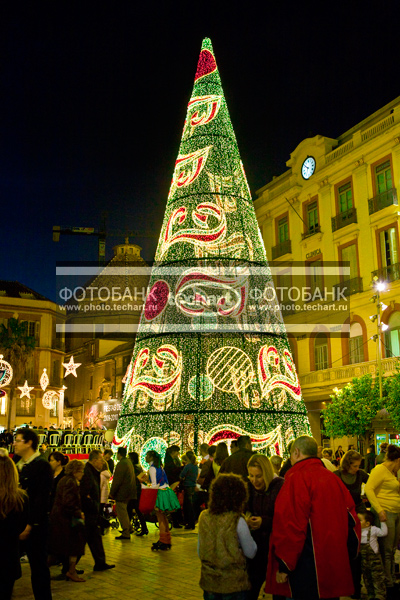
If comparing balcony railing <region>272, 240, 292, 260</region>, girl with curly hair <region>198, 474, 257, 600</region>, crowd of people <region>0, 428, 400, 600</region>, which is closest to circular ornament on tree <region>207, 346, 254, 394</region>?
crowd of people <region>0, 428, 400, 600</region>

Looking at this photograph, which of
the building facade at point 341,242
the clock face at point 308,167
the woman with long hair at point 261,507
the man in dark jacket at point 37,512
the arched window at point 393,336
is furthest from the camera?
the clock face at point 308,167

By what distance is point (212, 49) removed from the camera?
45.8ft

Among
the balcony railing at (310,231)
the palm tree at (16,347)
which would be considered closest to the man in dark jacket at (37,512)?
the balcony railing at (310,231)

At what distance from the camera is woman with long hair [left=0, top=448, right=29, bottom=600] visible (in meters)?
4.25

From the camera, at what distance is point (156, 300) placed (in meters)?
12.4

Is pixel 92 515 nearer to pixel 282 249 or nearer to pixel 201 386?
pixel 201 386

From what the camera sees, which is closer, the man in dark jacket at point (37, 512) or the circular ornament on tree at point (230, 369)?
the man in dark jacket at point (37, 512)

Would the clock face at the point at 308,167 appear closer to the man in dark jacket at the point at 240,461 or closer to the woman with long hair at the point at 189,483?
the woman with long hair at the point at 189,483

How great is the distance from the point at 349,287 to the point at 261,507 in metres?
21.1

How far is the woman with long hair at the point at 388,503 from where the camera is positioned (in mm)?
6449

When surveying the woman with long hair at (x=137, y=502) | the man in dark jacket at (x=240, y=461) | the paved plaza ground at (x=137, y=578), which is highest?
the man in dark jacket at (x=240, y=461)

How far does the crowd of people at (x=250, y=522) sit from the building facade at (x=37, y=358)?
127ft

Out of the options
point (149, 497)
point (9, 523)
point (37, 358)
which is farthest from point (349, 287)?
point (37, 358)

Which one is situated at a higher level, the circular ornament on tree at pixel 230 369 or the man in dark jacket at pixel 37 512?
the circular ornament on tree at pixel 230 369
